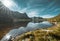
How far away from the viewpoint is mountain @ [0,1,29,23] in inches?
158

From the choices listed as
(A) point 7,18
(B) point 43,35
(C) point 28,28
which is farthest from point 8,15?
(B) point 43,35

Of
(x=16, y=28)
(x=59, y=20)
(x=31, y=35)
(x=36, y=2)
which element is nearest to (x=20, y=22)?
(x=16, y=28)

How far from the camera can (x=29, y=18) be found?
414cm

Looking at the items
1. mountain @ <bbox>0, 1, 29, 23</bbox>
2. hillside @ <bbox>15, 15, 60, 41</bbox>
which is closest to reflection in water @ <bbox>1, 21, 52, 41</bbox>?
hillside @ <bbox>15, 15, 60, 41</bbox>

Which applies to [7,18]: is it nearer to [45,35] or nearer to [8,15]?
[8,15]

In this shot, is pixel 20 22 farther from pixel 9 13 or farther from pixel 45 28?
pixel 45 28

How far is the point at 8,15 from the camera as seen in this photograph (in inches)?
Result: 160

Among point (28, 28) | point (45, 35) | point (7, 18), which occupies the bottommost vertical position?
point (45, 35)

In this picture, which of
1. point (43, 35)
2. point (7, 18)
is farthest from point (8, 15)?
point (43, 35)

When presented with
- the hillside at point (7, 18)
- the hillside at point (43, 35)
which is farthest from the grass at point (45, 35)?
the hillside at point (7, 18)

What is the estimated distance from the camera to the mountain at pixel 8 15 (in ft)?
13.2

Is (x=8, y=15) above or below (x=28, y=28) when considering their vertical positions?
above

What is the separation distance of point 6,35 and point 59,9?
1.64 metres

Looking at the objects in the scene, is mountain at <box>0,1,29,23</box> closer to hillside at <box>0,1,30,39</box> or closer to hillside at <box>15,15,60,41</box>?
hillside at <box>0,1,30,39</box>
